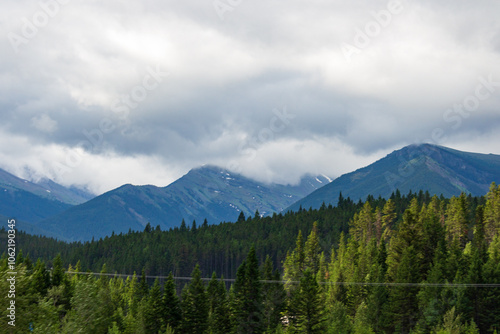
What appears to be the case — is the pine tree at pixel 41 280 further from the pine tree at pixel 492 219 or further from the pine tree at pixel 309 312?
the pine tree at pixel 492 219

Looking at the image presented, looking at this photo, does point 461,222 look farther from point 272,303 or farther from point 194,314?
point 194,314

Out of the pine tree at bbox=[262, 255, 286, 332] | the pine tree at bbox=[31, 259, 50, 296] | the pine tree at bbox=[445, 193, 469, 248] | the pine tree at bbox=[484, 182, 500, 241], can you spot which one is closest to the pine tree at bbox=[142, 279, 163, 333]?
the pine tree at bbox=[262, 255, 286, 332]

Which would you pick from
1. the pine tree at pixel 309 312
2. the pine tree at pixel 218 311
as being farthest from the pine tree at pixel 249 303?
the pine tree at pixel 309 312

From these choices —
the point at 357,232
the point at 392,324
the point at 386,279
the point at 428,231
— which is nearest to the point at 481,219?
the point at 428,231

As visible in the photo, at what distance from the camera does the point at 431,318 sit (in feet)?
237

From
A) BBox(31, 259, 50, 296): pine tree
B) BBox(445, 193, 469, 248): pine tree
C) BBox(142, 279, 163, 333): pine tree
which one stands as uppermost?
BBox(445, 193, 469, 248): pine tree

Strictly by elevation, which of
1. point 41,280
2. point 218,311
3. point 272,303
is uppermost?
point 41,280

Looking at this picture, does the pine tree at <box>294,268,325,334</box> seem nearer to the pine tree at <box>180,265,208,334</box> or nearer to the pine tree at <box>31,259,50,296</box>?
the pine tree at <box>180,265,208,334</box>

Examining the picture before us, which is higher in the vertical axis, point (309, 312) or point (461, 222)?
point (461, 222)

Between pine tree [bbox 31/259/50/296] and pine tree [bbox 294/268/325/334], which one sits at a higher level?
pine tree [bbox 31/259/50/296]

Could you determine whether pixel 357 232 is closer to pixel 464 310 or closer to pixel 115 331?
pixel 464 310

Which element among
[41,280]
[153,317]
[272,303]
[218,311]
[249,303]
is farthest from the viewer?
[41,280]

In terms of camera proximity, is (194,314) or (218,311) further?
(218,311)

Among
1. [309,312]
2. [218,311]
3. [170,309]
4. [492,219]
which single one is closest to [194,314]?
[170,309]
